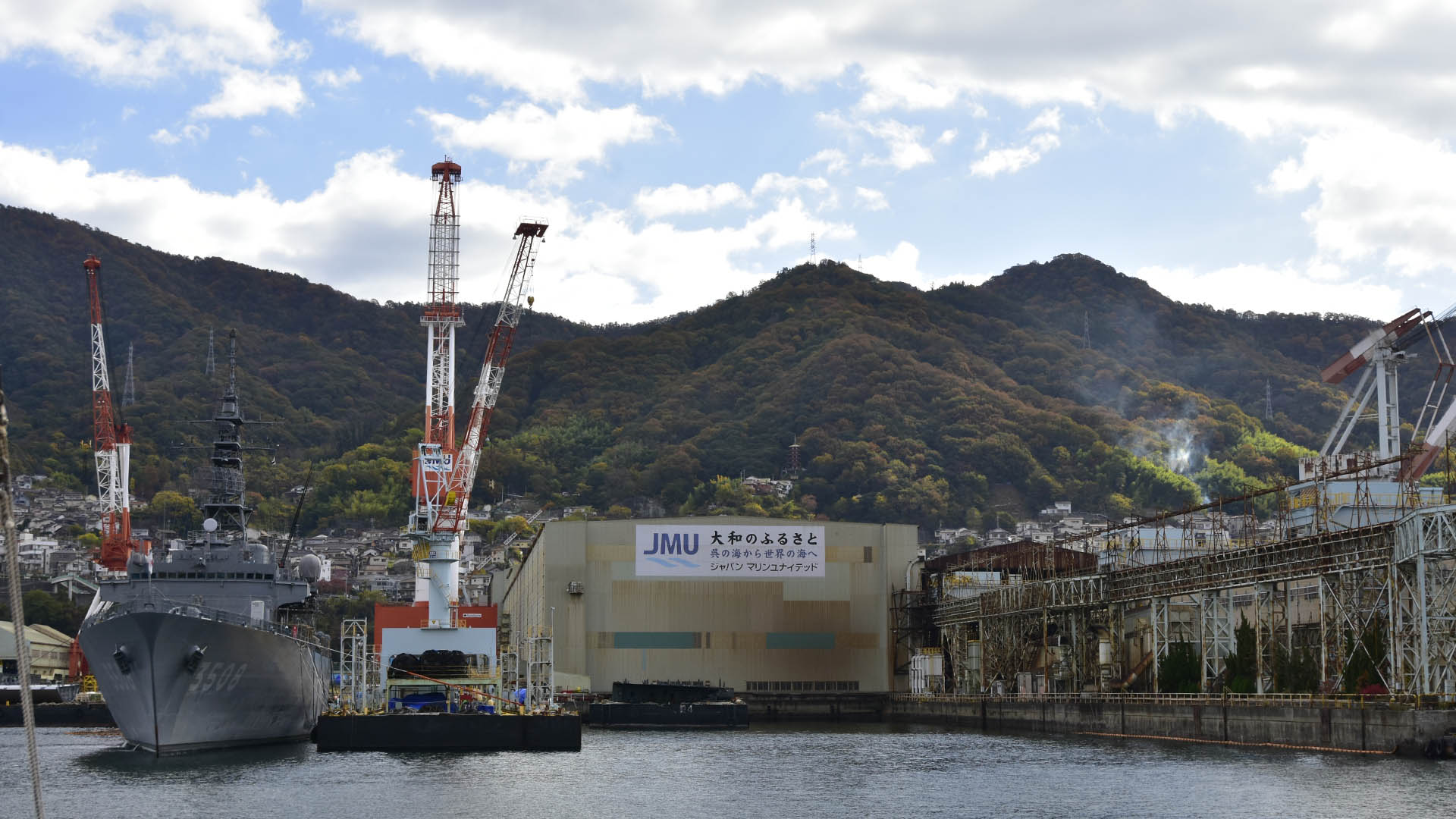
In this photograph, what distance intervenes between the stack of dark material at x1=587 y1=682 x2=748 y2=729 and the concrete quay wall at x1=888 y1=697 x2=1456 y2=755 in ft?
48.6

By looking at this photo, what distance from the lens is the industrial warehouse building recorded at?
103 metres

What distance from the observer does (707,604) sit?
4102 inches

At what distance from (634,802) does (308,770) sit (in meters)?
15.5

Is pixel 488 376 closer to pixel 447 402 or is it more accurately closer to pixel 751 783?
pixel 447 402

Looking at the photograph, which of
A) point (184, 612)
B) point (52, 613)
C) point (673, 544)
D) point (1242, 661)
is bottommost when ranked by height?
point (1242, 661)

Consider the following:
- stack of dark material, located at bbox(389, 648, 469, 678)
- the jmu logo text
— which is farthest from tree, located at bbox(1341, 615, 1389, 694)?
the jmu logo text

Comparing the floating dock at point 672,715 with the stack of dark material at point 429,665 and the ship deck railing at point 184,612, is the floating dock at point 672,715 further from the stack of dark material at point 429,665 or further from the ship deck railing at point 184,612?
the stack of dark material at point 429,665

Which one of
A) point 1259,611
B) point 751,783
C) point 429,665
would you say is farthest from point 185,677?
point 1259,611

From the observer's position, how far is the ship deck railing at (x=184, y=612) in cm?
6078

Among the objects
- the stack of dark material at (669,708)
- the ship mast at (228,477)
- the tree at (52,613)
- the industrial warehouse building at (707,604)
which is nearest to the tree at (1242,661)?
the stack of dark material at (669,708)

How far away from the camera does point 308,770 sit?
5572 centimetres

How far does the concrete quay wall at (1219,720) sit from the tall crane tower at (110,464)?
62.5 metres

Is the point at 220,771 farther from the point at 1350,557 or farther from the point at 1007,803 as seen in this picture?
the point at 1350,557

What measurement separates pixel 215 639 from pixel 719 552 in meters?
49.0
